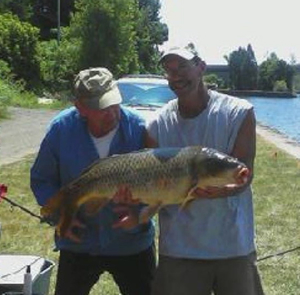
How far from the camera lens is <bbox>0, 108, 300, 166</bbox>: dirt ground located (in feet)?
54.2

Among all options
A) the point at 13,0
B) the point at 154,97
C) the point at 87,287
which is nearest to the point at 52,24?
the point at 13,0

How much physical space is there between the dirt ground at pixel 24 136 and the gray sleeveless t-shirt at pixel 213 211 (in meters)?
11.1

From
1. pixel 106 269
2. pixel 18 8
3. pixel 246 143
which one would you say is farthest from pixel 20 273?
pixel 18 8

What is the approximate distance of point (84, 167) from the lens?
3930 millimetres

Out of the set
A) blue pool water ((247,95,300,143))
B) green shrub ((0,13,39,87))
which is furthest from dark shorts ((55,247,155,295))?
green shrub ((0,13,39,87))

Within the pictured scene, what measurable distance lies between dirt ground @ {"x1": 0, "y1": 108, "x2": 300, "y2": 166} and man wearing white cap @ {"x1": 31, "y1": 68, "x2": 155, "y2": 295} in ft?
34.7

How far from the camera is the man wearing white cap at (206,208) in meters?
3.53

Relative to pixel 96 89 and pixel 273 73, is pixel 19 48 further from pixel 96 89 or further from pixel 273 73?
pixel 273 73

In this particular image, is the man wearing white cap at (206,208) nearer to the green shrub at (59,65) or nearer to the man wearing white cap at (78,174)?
the man wearing white cap at (78,174)

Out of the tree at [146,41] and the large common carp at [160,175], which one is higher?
the large common carp at [160,175]

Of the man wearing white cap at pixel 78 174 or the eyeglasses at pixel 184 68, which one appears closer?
the eyeglasses at pixel 184 68

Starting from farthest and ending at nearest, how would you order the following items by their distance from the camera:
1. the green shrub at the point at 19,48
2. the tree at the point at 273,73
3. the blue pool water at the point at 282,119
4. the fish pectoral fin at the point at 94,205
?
the tree at the point at 273,73 < the green shrub at the point at 19,48 < the blue pool water at the point at 282,119 < the fish pectoral fin at the point at 94,205

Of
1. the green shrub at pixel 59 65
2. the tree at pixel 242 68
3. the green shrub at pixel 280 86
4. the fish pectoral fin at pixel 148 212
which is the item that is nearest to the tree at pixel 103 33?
the green shrub at pixel 59 65

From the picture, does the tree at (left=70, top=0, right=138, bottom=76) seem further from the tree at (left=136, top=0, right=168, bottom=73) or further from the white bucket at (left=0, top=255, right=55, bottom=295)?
the white bucket at (left=0, top=255, right=55, bottom=295)
